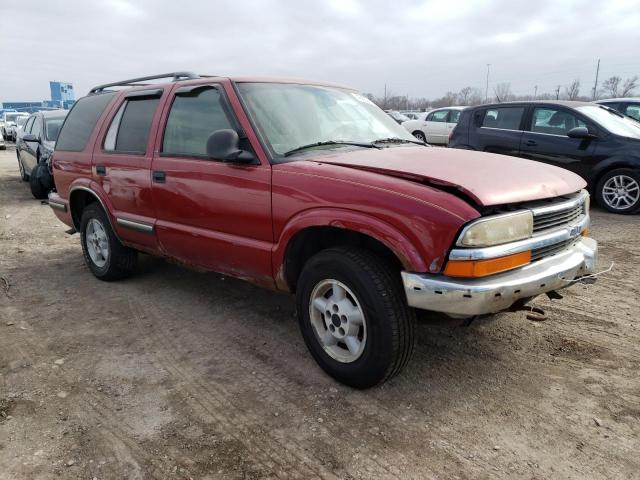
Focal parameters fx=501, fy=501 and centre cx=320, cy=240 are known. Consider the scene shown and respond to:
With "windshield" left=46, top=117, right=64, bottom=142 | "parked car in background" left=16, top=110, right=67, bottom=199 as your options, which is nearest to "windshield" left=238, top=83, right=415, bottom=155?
"parked car in background" left=16, top=110, right=67, bottom=199

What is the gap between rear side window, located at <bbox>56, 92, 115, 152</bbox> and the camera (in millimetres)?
4988

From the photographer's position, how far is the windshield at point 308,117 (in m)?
3.40

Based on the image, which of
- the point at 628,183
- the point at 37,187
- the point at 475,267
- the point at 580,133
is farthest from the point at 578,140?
the point at 37,187

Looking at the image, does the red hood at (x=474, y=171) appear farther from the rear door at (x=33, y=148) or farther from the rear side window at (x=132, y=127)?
the rear door at (x=33, y=148)

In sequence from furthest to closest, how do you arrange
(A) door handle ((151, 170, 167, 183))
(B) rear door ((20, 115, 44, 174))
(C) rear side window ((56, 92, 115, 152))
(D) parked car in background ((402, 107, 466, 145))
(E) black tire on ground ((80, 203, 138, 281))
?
(D) parked car in background ((402, 107, 466, 145)) → (B) rear door ((20, 115, 44, 174)) → (C) rear side window ((56, 92, 115, 152)) → (E) black tire on ground ((80, 203, 138, 281)) → (A) door handle ((151, 170, 167, 183))

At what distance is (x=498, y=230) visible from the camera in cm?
252

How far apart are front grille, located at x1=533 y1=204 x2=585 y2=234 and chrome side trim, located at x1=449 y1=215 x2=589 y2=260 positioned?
1.1 inches

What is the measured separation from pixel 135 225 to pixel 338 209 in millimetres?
2308

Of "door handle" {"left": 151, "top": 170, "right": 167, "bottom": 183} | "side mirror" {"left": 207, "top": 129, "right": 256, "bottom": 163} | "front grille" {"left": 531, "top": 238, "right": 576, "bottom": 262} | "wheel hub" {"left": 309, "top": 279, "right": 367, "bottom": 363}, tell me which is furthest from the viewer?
"door handle" {"left": 151, "top": 170, "right": 167, "bottom": 183}

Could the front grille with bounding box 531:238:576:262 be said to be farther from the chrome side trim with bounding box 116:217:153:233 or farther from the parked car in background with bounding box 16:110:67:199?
the parked car in background with bounding box 16:110:67:199

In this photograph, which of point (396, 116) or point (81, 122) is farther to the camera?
point (396, 116)

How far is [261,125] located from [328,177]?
772 mm

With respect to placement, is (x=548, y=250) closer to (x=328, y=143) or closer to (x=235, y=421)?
(x=328, y=143)

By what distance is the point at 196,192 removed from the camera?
12.0ft
